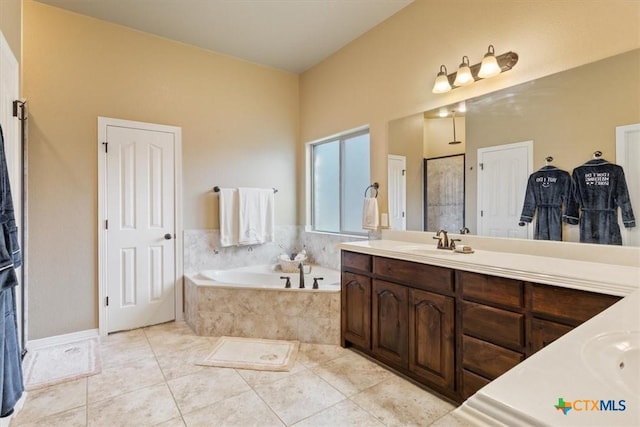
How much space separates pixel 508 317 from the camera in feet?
5.16

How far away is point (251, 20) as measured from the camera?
296 cm

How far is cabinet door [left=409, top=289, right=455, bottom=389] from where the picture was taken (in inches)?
72.5

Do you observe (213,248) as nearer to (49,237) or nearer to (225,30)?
(49,237)

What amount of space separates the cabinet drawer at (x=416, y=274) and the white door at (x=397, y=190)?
0.66m

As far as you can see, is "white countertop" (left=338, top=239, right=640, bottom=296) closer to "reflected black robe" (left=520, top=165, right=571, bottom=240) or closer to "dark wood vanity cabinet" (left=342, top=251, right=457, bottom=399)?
"dark wood vanity cabinet" (left=342, top=251, right=457, bottom=399)

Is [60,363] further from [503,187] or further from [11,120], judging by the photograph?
[503,187]

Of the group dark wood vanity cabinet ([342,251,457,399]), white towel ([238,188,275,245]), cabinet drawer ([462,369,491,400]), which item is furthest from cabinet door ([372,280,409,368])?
white towel ([238,188,275,245])

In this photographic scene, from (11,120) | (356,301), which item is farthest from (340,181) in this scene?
(11,120)

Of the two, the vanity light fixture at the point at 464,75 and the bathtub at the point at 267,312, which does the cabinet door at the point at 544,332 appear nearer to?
the bathtub at the point at 267,312

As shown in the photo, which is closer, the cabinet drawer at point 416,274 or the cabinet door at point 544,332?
the cabinet door at point 544,332

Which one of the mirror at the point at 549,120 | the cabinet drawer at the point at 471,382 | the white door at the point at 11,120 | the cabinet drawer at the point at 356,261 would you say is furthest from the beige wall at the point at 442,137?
the white door at the point at 11,120

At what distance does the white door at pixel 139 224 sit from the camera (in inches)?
118

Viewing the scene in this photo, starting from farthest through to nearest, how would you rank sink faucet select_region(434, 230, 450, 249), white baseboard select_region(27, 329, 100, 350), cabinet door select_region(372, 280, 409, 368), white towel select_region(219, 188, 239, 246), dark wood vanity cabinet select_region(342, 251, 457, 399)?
white towel select_region(219, 188, 239, 246), white baseboard select_region(27, 329, 100, 350), sink faucet select_region(434, 230, 450, 249), cabinet door select_region(372, 280, 409, 368), dark wood vanity cabinet select_region(342, 251, 457, 399)

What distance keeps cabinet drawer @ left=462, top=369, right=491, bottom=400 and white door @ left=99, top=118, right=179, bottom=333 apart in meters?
2.81
